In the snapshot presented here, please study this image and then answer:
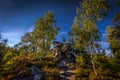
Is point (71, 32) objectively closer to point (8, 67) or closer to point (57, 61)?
point (57, 61)

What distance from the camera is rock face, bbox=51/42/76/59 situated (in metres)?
47.1

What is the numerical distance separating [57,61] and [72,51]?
8393mm

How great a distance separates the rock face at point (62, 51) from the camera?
47.1 metres

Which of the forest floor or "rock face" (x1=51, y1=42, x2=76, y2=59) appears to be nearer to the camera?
the forest floor

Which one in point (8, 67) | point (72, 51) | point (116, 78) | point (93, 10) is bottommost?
point (116, 78)

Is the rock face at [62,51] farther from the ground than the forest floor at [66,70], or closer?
farther from the ground

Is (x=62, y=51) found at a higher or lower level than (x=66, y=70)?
higher

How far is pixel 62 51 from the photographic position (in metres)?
48.5

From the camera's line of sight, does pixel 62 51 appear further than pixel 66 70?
Yes

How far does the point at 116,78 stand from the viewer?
3083 centimetres

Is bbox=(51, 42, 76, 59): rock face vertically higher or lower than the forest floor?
higher

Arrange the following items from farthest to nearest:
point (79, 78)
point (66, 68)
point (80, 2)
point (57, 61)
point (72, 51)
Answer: point (72, 51) → point (57, 61) → point (66, 68) → point (80, 2) → point (79, 78)

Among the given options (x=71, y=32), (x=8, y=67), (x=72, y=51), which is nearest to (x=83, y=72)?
(x=71, y=32)

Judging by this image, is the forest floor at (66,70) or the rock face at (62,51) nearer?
the forest floor at (66,70)
